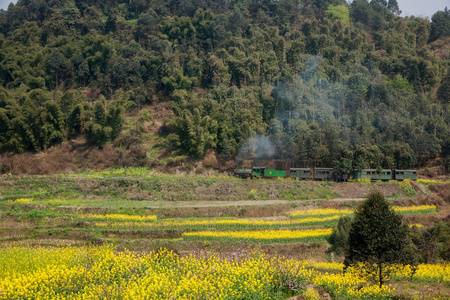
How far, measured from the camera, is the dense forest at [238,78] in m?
51.6

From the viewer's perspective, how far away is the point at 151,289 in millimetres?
11203

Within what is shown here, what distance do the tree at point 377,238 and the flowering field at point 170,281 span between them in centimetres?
170

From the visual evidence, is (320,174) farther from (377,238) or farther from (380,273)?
(380,273)

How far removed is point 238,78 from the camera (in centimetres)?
6719

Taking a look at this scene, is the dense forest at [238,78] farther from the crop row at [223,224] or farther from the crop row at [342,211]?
the crop row at [223,224]

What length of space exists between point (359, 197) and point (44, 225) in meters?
32.9

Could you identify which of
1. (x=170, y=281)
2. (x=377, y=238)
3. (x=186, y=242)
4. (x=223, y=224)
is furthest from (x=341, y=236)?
(x=170, y=281)

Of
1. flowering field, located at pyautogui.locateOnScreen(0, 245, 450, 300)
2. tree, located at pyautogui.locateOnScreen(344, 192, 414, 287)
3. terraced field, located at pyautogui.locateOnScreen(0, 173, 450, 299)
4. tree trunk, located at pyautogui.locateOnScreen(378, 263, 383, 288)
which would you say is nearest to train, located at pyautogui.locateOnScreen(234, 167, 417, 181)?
terraced field, located at pyautogui.locateOnScreen(0, 173, 450, 299)

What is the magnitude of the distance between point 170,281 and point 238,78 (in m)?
58.0

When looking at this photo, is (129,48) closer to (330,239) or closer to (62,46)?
(62,46)

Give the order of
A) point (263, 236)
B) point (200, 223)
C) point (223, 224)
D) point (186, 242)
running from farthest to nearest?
point (200, 223) < point (223, 224) < point (263, 236) < point (186, 242)

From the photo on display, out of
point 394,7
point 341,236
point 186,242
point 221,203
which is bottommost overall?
point 186,242

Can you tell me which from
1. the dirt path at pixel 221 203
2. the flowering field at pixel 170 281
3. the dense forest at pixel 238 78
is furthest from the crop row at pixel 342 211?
the flowering field at pixel 170 281

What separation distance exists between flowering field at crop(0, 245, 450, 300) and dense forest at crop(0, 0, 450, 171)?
3570 cm
